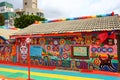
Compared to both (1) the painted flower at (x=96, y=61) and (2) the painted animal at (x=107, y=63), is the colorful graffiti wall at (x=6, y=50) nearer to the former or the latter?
(1) the painted flower at (x=96, y=61)

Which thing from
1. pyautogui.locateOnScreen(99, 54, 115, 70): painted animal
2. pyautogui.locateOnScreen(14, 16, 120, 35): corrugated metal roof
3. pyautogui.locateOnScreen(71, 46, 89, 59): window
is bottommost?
pyautogui.locateOnScreen(99, 54, 115, 70): painted animal

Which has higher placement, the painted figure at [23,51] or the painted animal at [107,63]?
the painted figure at [23,51]

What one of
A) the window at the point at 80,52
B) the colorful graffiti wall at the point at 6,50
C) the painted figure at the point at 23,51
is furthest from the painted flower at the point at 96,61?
the colorful graffiti wall at the point at 6,50

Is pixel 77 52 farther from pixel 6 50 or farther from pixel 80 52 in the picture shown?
pixel 6 50

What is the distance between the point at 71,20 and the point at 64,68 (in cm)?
543

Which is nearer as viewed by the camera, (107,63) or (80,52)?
(107,63)

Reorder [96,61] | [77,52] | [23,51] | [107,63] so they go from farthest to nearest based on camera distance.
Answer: [23,51]
[77,52]
[96,61]
[107,63]

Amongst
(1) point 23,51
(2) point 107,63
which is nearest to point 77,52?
(2) point 107,63

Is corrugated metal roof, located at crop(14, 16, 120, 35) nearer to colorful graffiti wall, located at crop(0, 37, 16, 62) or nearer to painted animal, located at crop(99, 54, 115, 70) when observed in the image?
painted animal, located at crop(99, 54, 115, 70)

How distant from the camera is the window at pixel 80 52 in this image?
16.6 meters

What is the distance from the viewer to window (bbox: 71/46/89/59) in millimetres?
16609

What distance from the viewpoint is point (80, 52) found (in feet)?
55.7

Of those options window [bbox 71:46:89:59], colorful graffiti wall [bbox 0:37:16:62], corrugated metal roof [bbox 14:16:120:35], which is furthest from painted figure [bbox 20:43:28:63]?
window [bbox 71:46:89:59]

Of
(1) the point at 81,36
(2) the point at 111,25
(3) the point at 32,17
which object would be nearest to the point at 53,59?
(1) the point at 81,36
